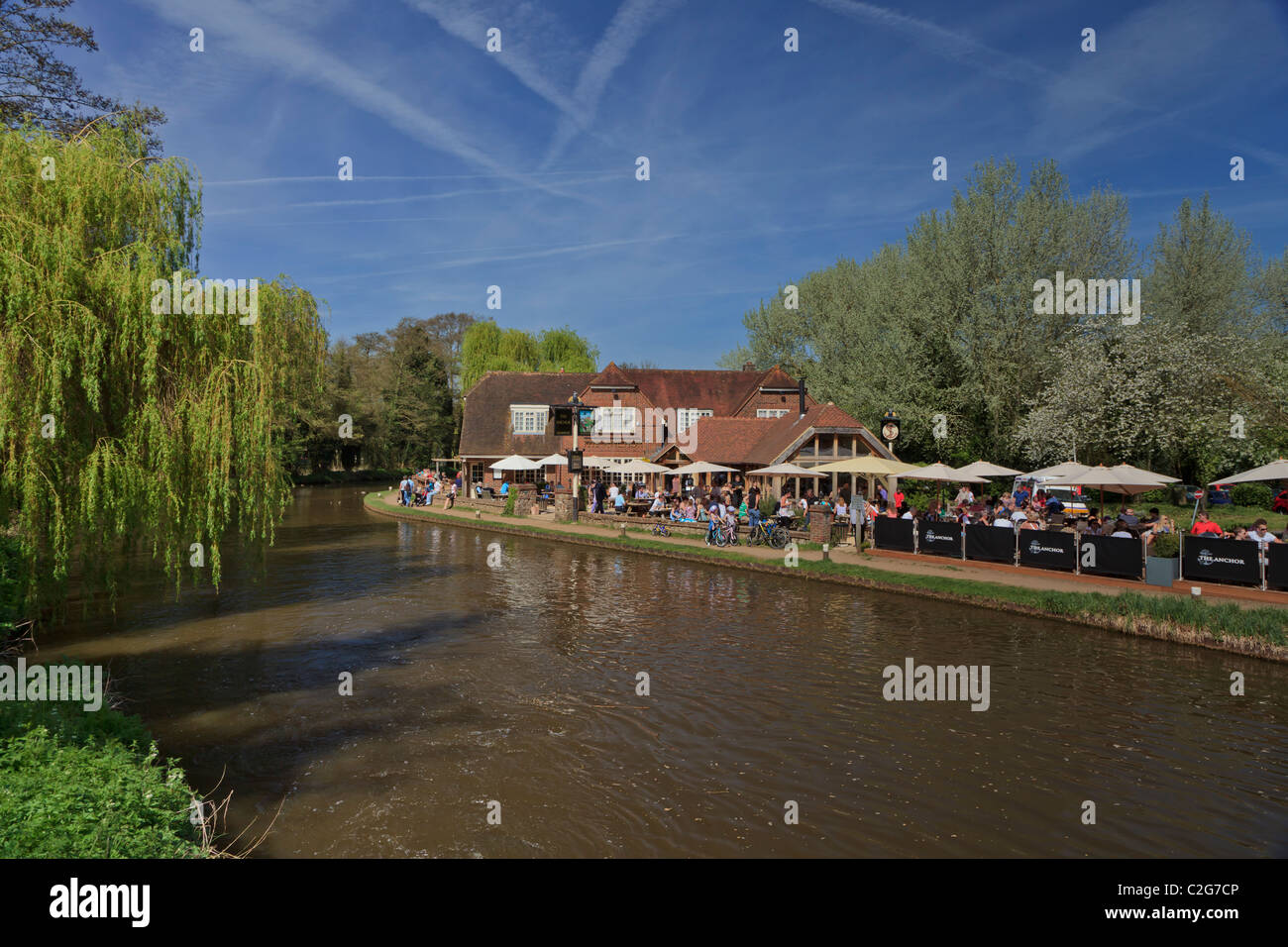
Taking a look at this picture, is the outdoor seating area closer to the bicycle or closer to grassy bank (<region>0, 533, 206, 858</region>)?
the bicycle

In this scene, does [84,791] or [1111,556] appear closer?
[84,791]

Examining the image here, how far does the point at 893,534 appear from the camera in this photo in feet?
74.6

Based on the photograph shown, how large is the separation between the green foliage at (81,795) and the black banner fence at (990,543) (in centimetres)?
1902

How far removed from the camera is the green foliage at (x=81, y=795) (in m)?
5.02

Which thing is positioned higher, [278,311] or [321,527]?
[278,311]

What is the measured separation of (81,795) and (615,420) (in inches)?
1588

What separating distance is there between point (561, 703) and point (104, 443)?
8.07 m

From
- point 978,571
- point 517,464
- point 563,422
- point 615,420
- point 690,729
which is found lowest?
point 690,729

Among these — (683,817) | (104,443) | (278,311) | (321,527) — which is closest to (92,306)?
(104,443)

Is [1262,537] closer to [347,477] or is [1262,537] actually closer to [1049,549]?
[1049,549]

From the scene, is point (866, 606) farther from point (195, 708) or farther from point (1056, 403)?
point (1056, 403)

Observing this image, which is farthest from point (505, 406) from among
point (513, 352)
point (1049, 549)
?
point (1049, 549)
